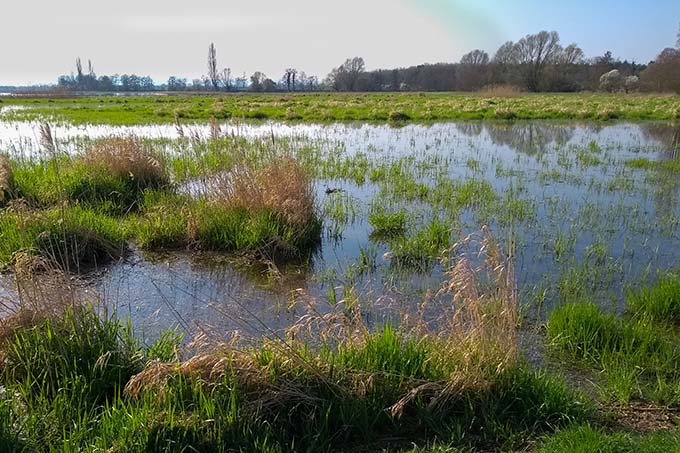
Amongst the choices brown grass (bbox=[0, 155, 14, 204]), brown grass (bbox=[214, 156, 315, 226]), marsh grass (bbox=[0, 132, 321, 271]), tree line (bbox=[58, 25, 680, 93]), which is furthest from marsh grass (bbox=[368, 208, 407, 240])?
tree line (bbox=[58, 25, 680, 93])

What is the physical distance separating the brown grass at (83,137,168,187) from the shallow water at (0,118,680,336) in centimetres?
131

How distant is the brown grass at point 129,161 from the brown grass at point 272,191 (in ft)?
9.71

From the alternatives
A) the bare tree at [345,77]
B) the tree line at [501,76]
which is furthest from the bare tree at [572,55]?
the bare tree at [345,77]

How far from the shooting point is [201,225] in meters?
7.82

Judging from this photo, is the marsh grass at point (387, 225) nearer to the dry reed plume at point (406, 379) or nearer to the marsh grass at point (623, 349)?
the marsh grass at point (623, 349)

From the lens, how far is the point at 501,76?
3300 inches

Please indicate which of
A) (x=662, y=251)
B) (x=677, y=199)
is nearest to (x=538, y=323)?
(x=662, y=251)

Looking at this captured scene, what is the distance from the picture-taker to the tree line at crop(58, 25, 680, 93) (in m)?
66.0

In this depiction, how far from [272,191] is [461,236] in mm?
3221

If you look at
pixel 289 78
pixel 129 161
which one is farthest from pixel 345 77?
pixel 129 161

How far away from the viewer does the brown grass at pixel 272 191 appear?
788 cm

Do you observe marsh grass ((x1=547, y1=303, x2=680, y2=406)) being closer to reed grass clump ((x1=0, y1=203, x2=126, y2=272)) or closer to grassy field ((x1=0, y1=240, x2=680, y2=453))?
grassy field ((x1=0, y1=240, x2=680, y2=453))

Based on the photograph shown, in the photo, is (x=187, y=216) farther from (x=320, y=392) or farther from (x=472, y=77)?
(x=472, y=77)

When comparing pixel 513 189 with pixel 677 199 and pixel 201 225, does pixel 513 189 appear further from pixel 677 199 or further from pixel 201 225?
A: pixel 201 225
